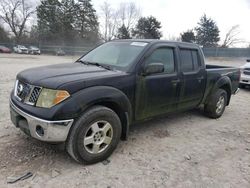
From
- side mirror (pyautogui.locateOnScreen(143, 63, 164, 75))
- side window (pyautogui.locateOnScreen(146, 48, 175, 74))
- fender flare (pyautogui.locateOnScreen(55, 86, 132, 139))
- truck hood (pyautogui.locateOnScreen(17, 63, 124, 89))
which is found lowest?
fender flare (pyautogui.locateOnScreen(55, 86, 132, 139))

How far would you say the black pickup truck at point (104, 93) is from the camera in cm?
277

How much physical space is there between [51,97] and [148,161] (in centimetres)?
163

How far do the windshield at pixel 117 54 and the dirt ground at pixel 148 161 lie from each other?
1.34 metres

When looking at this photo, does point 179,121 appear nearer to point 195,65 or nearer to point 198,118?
point 198,118

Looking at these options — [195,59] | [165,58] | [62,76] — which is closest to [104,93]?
[62,76]

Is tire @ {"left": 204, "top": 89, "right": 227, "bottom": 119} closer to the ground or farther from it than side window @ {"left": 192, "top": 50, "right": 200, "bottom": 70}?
closer to the ground

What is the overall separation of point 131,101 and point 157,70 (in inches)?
24.9

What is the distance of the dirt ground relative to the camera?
2.83m

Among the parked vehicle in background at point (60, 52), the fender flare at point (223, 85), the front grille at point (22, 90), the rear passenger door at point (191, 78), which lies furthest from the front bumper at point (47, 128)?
the parked vehicle in background at point (60, 52)

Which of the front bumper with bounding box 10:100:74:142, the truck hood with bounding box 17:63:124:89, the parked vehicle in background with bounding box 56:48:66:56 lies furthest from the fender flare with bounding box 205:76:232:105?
the parked vehicle in background with bounding box 56:48:66:56

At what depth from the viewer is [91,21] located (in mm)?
52094

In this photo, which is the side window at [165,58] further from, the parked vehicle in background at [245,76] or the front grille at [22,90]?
the parked vehicle in background at [245,76]

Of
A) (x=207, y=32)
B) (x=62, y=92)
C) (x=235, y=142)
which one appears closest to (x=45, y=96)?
(x=62, y=92)

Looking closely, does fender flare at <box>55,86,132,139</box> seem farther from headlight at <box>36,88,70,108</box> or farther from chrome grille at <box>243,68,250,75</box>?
chrome grille at <box>243,68,250,75</box>
